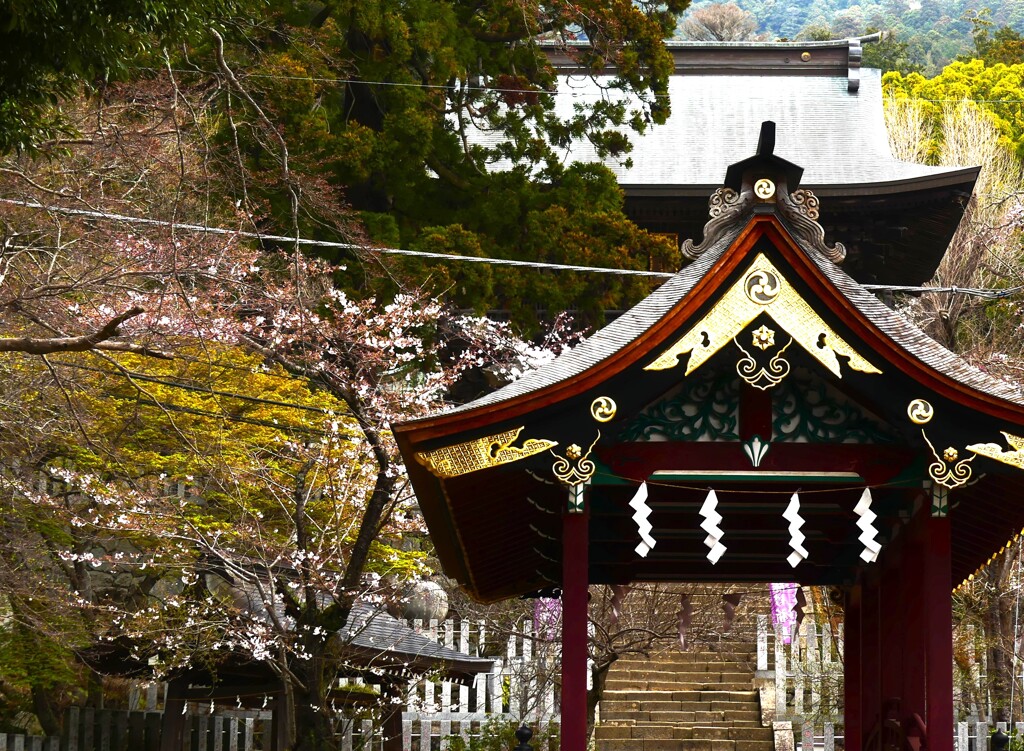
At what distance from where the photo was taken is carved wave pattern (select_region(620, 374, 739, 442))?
→ 600 cm

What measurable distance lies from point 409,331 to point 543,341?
8.86ft

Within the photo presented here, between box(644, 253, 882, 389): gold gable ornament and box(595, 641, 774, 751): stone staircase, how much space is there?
9.60m

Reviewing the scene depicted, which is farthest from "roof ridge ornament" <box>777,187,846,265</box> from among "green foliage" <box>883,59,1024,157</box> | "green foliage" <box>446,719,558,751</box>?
"green foliage" <box>883,59,1024,157</box>

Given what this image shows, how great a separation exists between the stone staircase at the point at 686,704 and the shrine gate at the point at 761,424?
28.2 feet

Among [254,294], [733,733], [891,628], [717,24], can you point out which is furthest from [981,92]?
[891,628]

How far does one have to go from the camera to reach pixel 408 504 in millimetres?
12398

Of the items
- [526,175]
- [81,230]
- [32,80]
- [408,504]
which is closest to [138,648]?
[408,504]

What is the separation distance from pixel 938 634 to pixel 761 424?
44.0 inches

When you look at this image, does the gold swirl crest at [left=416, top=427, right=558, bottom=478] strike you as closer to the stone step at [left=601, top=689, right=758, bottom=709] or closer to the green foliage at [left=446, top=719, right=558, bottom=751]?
the green foliage at [left=446, top=719, right=558, bottom=751]

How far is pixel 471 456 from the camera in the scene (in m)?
5.71

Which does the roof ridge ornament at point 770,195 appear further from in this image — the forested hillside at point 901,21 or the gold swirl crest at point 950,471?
the forested hillside at point 901,21

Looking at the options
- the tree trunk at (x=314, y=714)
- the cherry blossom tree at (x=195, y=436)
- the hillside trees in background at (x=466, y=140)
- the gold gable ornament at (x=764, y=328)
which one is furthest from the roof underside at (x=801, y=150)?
the gold gable ornament at (x=764, y=328)

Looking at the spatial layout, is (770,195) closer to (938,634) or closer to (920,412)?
(920,412)

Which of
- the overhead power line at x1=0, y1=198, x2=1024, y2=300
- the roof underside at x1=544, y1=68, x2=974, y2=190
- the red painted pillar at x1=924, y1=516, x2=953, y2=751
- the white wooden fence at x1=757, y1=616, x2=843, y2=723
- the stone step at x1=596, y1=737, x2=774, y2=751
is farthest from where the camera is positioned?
the roof underside at x1=544, y1=68, x2=974, y2=190
